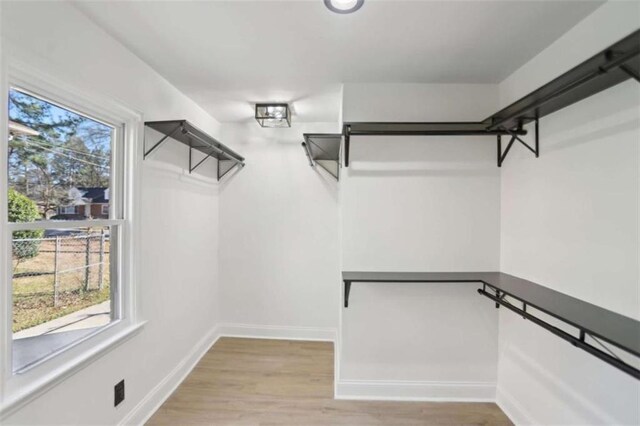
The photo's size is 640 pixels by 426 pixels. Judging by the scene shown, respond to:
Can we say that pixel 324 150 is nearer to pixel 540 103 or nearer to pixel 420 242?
pixel 420 242

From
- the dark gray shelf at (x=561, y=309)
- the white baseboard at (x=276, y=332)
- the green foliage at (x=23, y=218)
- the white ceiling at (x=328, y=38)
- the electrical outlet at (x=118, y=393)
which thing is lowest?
the white baseboard at (x=276, y=332)

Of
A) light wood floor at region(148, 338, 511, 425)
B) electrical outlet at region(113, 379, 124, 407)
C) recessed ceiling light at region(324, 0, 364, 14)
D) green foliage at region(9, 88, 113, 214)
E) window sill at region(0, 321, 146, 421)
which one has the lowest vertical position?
light wood floor at region(148, 338, 511, 425)

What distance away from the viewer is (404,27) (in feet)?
5.17

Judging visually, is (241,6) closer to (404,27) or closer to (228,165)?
(404,27)

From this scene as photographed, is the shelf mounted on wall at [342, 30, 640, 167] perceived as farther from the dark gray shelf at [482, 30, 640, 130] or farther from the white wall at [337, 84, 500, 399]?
the white wall at [337, 84, 500, 399]

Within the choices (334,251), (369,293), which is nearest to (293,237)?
(334,251)

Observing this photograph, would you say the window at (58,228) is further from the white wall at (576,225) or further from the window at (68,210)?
the white wall at (576,225)

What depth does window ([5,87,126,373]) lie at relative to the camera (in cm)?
130

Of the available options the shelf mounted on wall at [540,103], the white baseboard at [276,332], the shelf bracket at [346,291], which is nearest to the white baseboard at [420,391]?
the shelf bracket at [346,291]

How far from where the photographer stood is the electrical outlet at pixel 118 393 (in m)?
1.76

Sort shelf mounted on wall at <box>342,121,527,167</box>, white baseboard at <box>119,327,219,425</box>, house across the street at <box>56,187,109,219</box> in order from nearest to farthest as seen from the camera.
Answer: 1. house across the street at <box>56,187,109,219</box>
2. white baseboard at <box>119,327,219,425</box>
3. shelf mounted on wall at <box>342,121,527,167</box>

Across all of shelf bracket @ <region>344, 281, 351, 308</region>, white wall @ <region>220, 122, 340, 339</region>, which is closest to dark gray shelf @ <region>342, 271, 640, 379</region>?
shelf bracket @ <region>344, 281, 351, 308</region>

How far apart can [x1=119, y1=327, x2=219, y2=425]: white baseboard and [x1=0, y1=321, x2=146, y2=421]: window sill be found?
1.65ft

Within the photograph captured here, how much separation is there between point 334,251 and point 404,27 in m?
2.27
